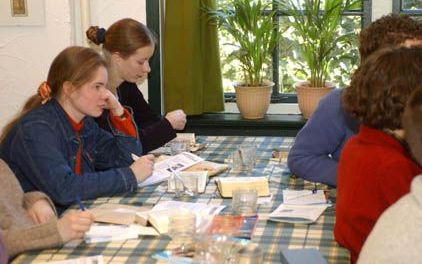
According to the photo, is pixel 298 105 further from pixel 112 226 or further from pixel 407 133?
pixel 407 133

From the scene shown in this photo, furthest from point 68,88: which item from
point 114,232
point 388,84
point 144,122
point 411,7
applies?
point 411,7

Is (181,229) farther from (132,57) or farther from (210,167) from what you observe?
(132,57)

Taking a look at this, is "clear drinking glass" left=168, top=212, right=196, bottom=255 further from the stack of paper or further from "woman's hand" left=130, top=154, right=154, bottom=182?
"woman's hand" left=130, top=154, right=154, bottom=182

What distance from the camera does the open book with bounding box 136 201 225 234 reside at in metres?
2.12

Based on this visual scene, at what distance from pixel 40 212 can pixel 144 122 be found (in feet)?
5.02

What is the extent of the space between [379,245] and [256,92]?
117 inches

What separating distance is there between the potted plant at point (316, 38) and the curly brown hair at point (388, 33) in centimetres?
165

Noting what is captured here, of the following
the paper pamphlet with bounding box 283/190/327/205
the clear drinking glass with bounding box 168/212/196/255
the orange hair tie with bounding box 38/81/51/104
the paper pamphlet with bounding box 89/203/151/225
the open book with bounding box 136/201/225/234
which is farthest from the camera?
the orange hair tie with bounding box 38/81/51/104

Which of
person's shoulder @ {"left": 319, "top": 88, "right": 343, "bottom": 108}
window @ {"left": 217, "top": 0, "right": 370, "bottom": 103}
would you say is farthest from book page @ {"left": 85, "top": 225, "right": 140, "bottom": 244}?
window @ {"left": 217, "top": 0, "right": 370, "bottom": 103}

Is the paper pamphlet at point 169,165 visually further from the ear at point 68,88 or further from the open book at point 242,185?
the ear at point 68,88

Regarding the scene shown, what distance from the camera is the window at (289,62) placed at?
439 centimetres

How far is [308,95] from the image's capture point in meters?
4.24

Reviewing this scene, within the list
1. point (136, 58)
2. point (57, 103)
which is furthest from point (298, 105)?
point (57, 103)

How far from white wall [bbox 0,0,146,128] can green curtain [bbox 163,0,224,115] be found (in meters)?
0.20
